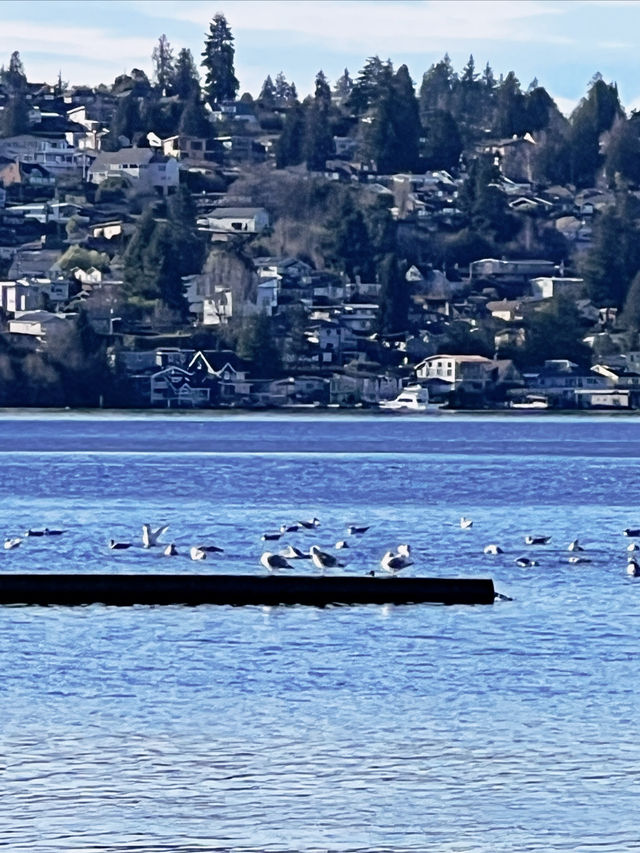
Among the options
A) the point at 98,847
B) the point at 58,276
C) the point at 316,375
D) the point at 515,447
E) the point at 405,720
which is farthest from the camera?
the point at 58,276

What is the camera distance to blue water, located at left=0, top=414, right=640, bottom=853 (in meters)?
19.6

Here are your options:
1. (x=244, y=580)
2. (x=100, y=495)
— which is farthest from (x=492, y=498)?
(x=244, y=580)

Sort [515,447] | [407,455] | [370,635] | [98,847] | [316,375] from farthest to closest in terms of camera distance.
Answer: [316,375]
[515,447]
[407,455]
[370,635]
[98,847]

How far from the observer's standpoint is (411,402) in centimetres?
16638

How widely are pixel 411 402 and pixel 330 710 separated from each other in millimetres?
142017

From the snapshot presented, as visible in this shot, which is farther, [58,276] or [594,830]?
[58,276]

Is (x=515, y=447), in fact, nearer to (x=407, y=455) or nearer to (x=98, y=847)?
(x=407, y=455)

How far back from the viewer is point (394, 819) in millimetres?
19734

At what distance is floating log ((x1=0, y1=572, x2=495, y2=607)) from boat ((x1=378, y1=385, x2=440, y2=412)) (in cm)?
13196

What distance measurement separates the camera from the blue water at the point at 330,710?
1961cm

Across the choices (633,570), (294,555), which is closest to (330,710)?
(294,555)

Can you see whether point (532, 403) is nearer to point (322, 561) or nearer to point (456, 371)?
point (456, 371)

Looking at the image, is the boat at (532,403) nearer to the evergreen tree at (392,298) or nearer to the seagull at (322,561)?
the evergreen tree at (392,298)

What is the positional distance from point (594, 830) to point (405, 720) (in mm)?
4723
